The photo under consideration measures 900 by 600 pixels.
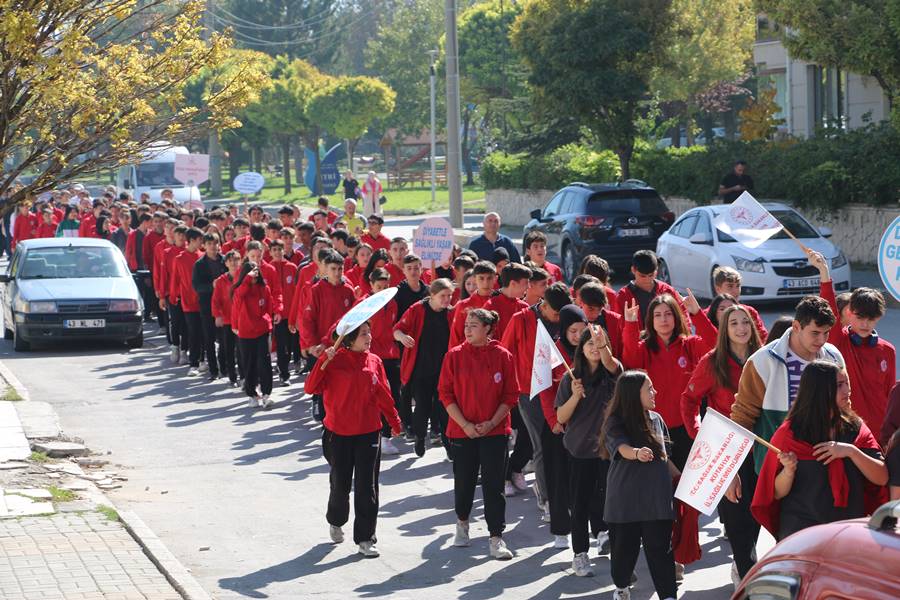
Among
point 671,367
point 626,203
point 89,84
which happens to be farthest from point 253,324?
point 626,203

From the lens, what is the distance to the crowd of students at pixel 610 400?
6.39 metres

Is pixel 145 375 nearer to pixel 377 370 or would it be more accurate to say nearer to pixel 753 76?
pixel 377 370

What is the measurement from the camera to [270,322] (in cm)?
1496

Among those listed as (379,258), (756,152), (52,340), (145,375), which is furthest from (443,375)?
(756,152)

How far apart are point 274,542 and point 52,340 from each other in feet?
37.6

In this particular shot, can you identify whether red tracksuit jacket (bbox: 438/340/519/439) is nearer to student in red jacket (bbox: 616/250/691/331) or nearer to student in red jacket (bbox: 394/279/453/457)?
student in red jacket (bbox: 616/250/691/331)

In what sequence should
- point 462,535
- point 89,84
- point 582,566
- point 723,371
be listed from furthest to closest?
point 89,84
point 462,535
point 582,566
point 723,371

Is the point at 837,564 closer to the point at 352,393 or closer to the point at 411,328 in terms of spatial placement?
the point at 352,393

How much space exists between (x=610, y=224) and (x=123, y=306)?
28.1 ft

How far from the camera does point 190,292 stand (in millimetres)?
17641

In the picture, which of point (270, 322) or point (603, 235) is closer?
point (270, 322)

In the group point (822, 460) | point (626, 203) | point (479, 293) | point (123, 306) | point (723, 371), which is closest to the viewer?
point (822, 460)

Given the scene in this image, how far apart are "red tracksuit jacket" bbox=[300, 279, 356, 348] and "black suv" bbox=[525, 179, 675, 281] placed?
11256 millimetres

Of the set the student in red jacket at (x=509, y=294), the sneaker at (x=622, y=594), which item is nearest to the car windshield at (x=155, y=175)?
the student in red jacket at (x=509, y=294)
